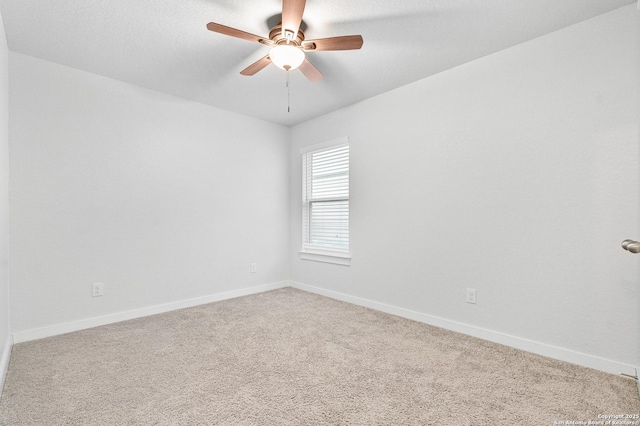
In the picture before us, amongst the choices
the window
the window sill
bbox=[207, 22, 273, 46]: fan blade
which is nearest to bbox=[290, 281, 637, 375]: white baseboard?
the window sill

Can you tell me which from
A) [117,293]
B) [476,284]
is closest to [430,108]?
[476,284]

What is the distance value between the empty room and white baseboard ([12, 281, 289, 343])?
19 millimetres

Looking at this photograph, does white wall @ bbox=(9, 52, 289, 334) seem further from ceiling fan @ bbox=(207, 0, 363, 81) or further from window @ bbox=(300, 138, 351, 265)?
ceiling fan @ bbox=(207, 0, 363, 81)

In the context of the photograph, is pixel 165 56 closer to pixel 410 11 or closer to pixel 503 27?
pixel 410 11

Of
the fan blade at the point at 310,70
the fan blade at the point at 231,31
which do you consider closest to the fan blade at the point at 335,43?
the fan blade at the point at 310,70

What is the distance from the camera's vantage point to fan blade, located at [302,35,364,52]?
199 centimetres

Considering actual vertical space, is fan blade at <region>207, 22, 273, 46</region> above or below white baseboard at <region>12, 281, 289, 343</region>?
above

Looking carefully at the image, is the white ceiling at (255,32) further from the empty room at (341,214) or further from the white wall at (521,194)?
the white wall at (521,194)

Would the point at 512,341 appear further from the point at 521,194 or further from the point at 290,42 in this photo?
the point at 290,42

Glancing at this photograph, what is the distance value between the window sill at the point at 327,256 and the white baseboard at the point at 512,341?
1.48ft

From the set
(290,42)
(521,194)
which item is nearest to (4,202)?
(290,42)

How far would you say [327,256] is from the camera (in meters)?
4.04

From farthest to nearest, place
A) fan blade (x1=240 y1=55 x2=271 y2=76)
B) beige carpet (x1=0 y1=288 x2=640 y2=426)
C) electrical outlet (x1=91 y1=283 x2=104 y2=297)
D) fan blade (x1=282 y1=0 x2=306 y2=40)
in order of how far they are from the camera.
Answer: electrical outlet (x1=91 y1=283 x2=104 y2=297) < fan blade (x1=240 y1=55 x2=271 y2=76) < fan blade (x1=282 y1=0 x2=306 y2=40) < beige carpet (x1=0 y1=288 x2=640 y2=426)

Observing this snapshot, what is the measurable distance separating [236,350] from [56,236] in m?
1.90
